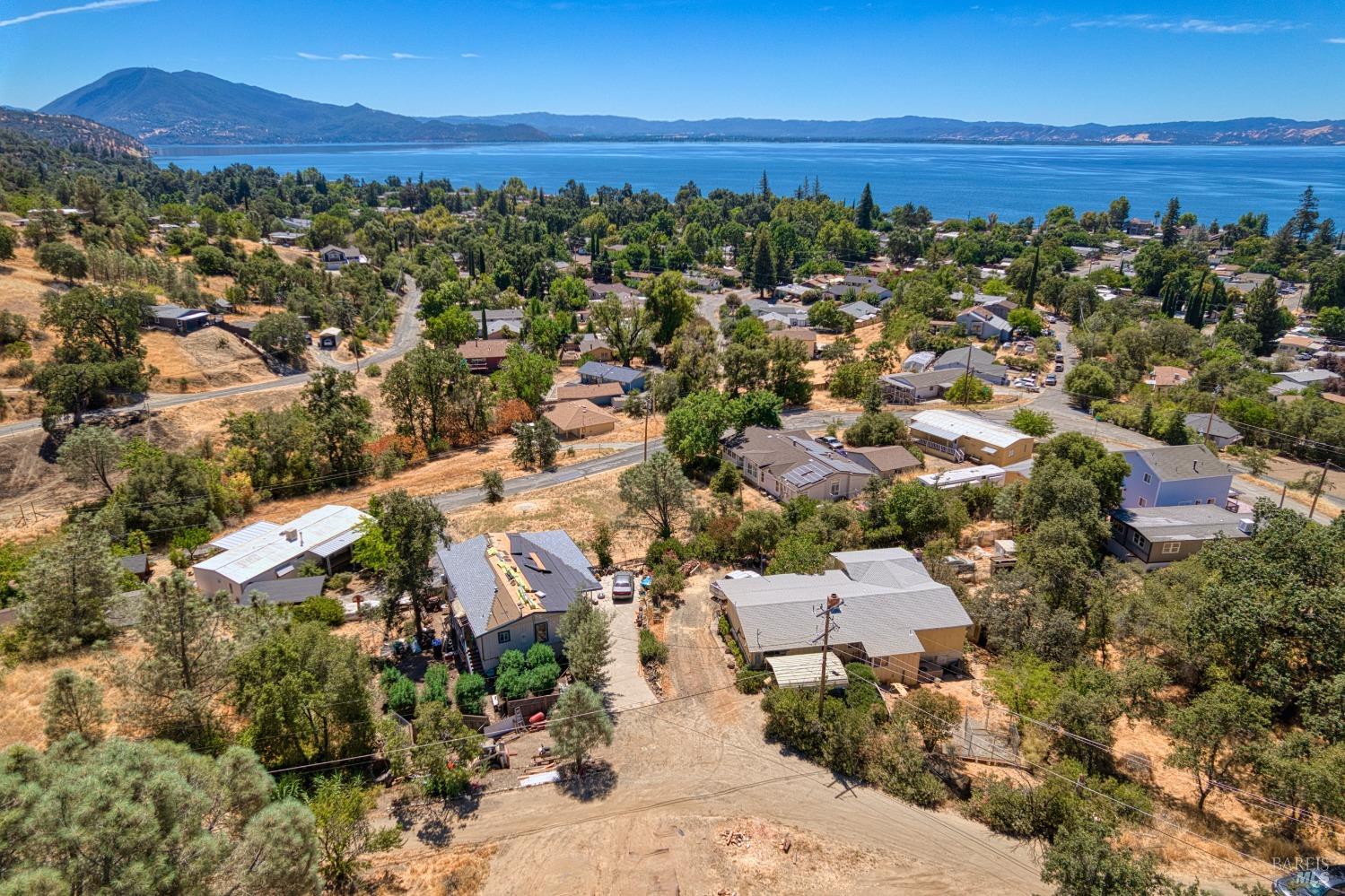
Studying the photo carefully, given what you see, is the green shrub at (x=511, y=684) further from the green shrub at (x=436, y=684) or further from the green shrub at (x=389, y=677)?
the green shrub at (x=389, y=677)

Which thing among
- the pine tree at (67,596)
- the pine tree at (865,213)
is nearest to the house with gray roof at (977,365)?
the pine tree at (67,596)

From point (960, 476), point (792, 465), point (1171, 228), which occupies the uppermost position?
point (1171, 228)

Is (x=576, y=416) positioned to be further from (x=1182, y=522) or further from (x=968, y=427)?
(x=1182, y=522)

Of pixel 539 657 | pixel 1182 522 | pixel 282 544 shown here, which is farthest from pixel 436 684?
pixel 1182 522

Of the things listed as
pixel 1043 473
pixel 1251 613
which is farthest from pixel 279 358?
pixel 1251 613

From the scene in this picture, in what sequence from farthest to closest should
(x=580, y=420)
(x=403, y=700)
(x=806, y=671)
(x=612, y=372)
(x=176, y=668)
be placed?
(x=612, y=372) < (x=580, y=420) < (x=806, y=671) < (x=403, y=700) < (x=176, y=668)
